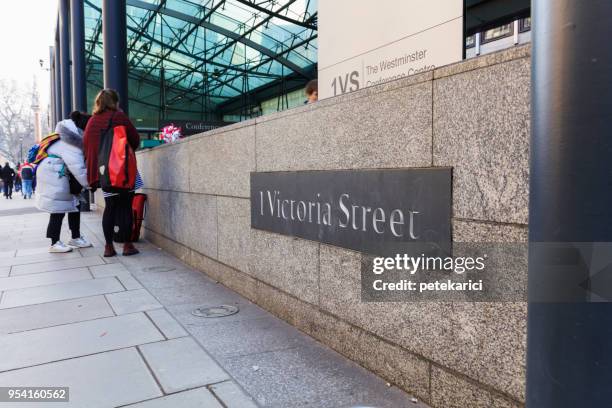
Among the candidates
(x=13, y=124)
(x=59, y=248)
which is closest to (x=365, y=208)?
(x=59, y=248)

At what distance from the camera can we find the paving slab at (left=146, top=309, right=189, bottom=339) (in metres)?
3.31

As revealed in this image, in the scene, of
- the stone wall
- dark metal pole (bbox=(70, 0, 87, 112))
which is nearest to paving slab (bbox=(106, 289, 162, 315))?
the stone wall

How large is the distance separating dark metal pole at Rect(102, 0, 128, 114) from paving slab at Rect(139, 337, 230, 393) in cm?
706

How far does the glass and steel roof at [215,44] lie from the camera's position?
20.9 meters

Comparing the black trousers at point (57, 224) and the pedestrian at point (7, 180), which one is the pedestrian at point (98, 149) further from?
the pedestrian at point (7, 180)

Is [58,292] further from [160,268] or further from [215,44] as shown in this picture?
[215,44]

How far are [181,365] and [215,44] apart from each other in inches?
1011

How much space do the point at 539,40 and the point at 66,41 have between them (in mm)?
21136

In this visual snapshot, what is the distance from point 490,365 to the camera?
6.41 ft

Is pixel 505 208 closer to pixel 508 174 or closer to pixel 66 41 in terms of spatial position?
pixel 508 174

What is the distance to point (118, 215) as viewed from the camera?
20.2ft

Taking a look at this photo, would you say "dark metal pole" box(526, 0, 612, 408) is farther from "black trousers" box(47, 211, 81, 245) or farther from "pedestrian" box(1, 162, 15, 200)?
"pedestrian" box(1, 162, 15, 200)

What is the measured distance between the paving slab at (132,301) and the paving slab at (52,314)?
67 mm

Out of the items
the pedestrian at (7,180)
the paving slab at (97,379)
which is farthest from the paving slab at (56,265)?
the pedestrian at (7,180)
